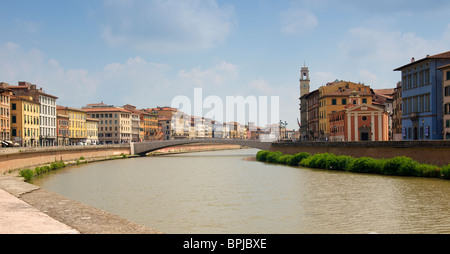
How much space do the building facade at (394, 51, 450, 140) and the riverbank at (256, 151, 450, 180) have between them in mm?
10920

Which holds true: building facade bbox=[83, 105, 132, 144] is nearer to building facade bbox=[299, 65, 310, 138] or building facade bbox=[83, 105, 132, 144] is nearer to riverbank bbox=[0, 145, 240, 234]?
building facade bbox=[299, 65, 310, 138]

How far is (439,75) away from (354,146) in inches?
480

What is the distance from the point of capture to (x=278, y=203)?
25.1 metres

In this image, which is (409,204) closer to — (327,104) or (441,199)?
(441,199)

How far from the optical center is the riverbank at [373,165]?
3538 centimetres

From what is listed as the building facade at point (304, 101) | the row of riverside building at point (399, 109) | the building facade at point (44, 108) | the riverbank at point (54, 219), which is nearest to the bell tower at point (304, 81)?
the building facade at point (304, 101)

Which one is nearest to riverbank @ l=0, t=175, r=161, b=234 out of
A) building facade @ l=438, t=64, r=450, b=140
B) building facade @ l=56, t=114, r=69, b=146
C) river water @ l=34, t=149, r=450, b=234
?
river water @ l=34, t=149, r=450, b=234

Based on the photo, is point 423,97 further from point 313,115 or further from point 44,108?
point 44,108

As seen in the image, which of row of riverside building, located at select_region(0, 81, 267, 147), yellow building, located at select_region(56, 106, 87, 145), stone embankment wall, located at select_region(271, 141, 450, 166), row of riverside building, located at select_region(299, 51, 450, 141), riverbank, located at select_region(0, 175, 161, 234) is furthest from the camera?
yellow building, located at select_region(56, 106, 87, 145)

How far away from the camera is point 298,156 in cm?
5847

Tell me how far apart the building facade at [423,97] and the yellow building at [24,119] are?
173 ft

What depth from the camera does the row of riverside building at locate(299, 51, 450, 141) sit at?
5103cm

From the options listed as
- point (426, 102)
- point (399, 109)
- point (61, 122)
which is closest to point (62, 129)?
point (61, 122)

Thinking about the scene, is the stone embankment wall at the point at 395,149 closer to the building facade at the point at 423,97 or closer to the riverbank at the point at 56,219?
the building facade at the point at 423,97
